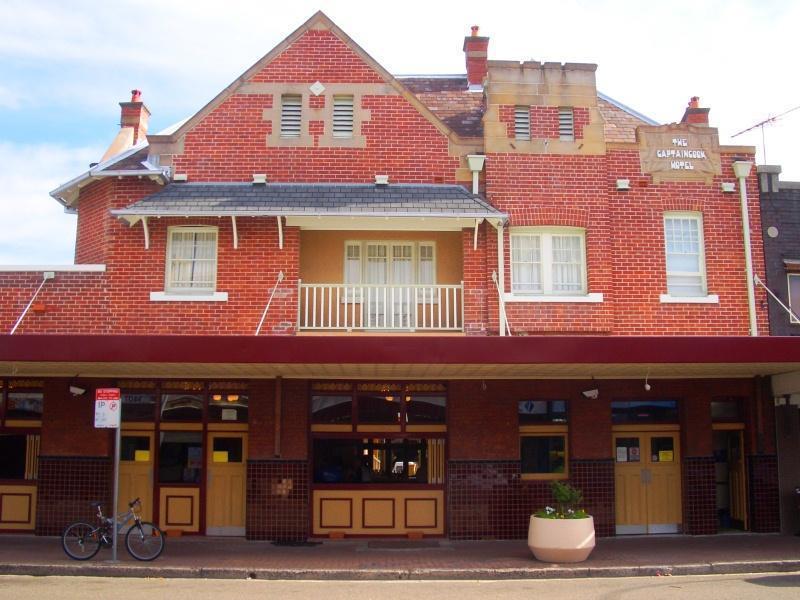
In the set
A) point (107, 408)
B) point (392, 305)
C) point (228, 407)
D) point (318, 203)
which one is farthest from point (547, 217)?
point (107, 408)

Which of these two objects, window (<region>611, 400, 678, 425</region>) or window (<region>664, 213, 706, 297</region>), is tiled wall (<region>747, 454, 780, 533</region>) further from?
window (<region>664, 213, 706, 297</region>)

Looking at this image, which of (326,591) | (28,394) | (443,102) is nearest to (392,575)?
(326,591)

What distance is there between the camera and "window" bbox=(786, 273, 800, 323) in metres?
16.2

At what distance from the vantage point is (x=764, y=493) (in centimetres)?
1578

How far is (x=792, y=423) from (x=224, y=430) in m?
10.9

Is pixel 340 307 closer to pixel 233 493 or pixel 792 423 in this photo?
pixel 233 493

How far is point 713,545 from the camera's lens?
46.9ft

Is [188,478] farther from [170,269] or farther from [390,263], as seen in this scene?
[390,263]

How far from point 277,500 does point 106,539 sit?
10.7 ft

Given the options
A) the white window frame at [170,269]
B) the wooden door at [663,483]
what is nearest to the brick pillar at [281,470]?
the white window frame at [170,269]

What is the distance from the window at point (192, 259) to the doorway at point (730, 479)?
33.9ft

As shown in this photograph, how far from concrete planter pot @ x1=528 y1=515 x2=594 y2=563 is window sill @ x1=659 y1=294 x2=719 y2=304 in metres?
5.06

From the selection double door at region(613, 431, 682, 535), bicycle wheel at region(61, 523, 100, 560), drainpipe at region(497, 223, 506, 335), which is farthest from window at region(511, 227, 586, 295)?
bicycle wheel at region(61, 523, 100, 560)

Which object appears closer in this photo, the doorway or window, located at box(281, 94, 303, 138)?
the doorway
